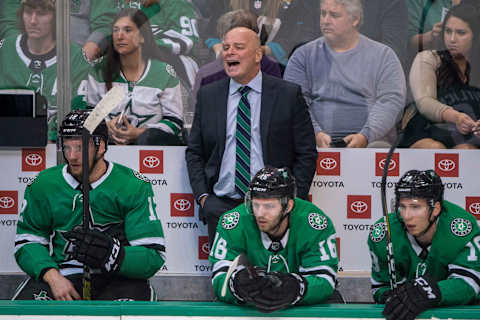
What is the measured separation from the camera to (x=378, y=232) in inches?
142

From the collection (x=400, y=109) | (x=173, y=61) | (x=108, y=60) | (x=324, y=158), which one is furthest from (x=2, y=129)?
(x=400, y=109)

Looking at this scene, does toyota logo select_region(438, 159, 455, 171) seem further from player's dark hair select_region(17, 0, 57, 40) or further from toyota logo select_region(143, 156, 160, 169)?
player's dark hair select_region(17, 0, 57, 40)

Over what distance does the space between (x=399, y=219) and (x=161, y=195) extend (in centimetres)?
168

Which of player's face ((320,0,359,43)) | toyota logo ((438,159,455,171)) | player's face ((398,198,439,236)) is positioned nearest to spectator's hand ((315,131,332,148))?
player's face ((320,0,359,43))

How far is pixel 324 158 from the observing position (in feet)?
15.8

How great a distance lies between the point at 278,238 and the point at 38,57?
85.1 inches

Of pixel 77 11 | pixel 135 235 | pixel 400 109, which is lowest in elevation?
pixel 135 235

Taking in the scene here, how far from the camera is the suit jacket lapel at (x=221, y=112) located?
14.2 ft

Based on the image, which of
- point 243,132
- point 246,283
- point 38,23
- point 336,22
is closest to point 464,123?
point 336,22

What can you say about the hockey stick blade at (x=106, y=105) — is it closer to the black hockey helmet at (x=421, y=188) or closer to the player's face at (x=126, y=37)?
the black hockey helmet at (x=421, y=188)

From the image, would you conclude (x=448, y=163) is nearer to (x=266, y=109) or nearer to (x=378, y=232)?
(x=266, y=109)

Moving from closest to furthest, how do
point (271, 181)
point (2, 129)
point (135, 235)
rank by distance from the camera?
point (271, 181) → point (135, 235) → point (2, 129)

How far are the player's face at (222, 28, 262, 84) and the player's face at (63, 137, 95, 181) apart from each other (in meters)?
1.06

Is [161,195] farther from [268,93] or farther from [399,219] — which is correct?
[399,219]
